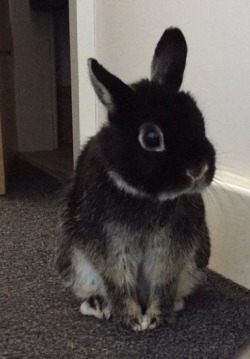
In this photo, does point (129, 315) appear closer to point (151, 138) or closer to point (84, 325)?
point (84, 325)

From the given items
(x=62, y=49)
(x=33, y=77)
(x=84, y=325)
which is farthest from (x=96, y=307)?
(x=62, y=49)

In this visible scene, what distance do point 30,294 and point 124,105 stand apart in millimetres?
462

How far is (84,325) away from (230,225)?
0.40 metres

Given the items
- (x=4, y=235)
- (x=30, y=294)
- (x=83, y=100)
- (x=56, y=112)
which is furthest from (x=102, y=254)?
(x=56, y=112)

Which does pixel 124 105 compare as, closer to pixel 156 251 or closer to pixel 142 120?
pixel 142 120

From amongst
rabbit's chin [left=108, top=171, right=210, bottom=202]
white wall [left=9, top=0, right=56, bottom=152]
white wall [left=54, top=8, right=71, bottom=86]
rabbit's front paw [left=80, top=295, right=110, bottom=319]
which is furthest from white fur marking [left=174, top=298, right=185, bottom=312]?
white wall [left=54, top=8, right=71, bottom=86]

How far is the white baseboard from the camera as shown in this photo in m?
1.23

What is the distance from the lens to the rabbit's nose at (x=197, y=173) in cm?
90

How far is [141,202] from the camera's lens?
983 millimetres

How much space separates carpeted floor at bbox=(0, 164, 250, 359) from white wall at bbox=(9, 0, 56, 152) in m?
1.65

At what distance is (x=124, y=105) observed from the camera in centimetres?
93

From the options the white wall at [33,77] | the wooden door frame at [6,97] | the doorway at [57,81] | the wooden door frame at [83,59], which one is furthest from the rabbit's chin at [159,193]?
the white wall at [33,77]

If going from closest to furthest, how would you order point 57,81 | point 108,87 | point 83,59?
point 108,87 → point 83,59 → point 57,81

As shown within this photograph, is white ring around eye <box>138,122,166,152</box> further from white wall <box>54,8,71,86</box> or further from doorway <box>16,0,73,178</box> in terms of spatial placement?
white wall <box>54,8,71,86</box>
